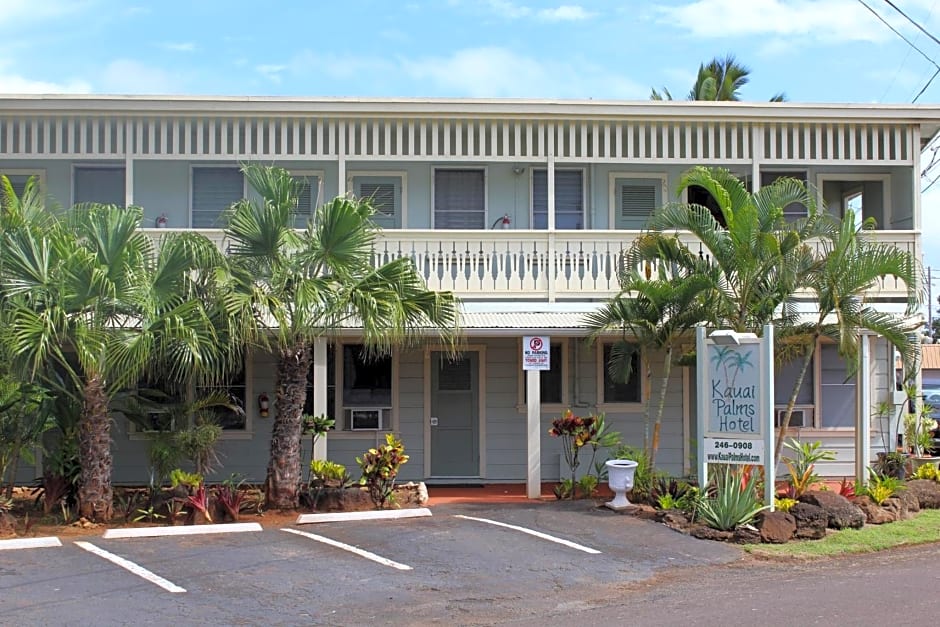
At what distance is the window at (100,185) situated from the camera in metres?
16.0

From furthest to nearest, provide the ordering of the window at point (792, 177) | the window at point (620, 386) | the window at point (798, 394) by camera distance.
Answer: the window at point (792, 177) < the window at point (798, 394) < the window at point (620, 386)

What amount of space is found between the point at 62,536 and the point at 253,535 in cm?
209

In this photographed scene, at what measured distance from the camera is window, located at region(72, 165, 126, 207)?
16.0m

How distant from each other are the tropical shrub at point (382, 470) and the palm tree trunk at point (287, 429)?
910 millimetres

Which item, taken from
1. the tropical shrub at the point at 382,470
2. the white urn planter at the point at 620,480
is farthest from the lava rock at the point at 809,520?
the tropical shrub at the point at 382,470

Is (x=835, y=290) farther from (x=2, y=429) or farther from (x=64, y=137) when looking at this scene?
(x=64, y=137)

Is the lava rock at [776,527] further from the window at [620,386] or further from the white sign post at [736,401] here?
the window at [620,386]

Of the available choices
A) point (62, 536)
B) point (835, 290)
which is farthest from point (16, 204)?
point (835, 290)

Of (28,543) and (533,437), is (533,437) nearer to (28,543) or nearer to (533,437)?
(533,437)

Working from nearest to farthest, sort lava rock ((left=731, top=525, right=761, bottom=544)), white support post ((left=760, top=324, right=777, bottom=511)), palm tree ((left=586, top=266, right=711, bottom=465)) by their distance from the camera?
lava rock ((left=731, top=525, right=761, bottom=544))
white support post ((left=760, top=324, right=777, bottom=511))
palm tree ((left=586, top=266, right=711, bottom=465))

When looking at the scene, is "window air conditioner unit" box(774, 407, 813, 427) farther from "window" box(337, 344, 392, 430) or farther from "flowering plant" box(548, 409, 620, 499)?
"window" box(337, 344, 392, 430)

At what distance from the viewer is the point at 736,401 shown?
11.4m

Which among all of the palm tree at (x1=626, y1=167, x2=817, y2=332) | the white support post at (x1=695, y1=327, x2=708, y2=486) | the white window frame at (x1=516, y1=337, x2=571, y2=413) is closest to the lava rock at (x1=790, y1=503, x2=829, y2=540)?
the white support post at (x1=695, y1=327, x2=708, y2=486)

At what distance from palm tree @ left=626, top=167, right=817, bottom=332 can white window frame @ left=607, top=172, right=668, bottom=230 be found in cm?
379
